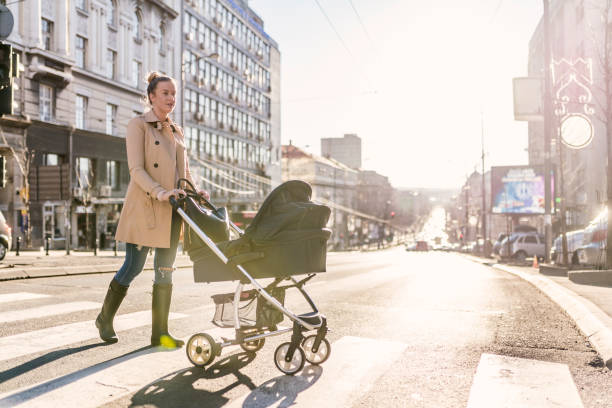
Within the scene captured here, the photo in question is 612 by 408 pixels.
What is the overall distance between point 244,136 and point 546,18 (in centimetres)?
3899

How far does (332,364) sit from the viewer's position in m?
4.00

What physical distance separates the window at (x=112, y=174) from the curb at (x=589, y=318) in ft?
94.4

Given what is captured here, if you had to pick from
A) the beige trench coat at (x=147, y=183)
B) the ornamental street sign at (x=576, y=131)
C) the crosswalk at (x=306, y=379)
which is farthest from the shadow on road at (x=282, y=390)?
the ornamental street sign at (x=576, y=131)

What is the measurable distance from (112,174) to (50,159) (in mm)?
4926

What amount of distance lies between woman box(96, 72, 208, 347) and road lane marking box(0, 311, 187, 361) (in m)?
0.38

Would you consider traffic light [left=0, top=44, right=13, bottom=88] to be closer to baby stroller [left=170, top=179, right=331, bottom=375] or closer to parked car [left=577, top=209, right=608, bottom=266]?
baby stroller [left=170, top=179, right=331, bottom=375]

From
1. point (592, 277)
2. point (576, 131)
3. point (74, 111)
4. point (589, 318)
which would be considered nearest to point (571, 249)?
point (576, 131)

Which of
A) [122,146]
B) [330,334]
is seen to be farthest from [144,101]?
[122,146]

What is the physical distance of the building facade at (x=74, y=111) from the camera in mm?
26969

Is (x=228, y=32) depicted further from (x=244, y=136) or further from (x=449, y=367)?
(x=449, y=367)

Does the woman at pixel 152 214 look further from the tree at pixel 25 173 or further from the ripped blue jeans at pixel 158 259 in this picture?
the tree at pixel 25 173

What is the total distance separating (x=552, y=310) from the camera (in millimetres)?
7207

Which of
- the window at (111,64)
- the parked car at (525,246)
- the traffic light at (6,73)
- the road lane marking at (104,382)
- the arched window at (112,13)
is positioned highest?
the arched window at (112,13)

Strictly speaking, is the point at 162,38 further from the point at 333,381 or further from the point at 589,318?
the point at 333,381
